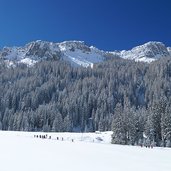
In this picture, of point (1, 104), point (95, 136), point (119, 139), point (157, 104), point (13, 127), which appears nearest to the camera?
point (119, 139)

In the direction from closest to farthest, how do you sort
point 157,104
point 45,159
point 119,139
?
1. point 45,159
2. point 119,139
3. point 157,104

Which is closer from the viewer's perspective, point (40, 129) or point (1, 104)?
point (40, 129)

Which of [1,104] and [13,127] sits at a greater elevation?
[1,104]

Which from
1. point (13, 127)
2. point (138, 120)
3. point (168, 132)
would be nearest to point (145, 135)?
point (138, 120)

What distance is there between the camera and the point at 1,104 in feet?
650

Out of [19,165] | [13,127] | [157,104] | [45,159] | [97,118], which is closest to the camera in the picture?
[19,165]

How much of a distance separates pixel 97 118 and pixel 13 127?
151 ft

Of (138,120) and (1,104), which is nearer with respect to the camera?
(138,120)

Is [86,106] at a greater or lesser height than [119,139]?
greater

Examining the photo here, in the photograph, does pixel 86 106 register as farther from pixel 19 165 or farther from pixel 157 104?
pixel 19 165

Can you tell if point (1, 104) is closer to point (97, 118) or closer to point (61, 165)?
point (97, 118)

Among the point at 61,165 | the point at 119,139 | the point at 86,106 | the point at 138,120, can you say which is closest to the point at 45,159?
the point at 61,165

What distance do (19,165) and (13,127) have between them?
131088 millimetres

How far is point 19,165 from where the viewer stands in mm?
27859
